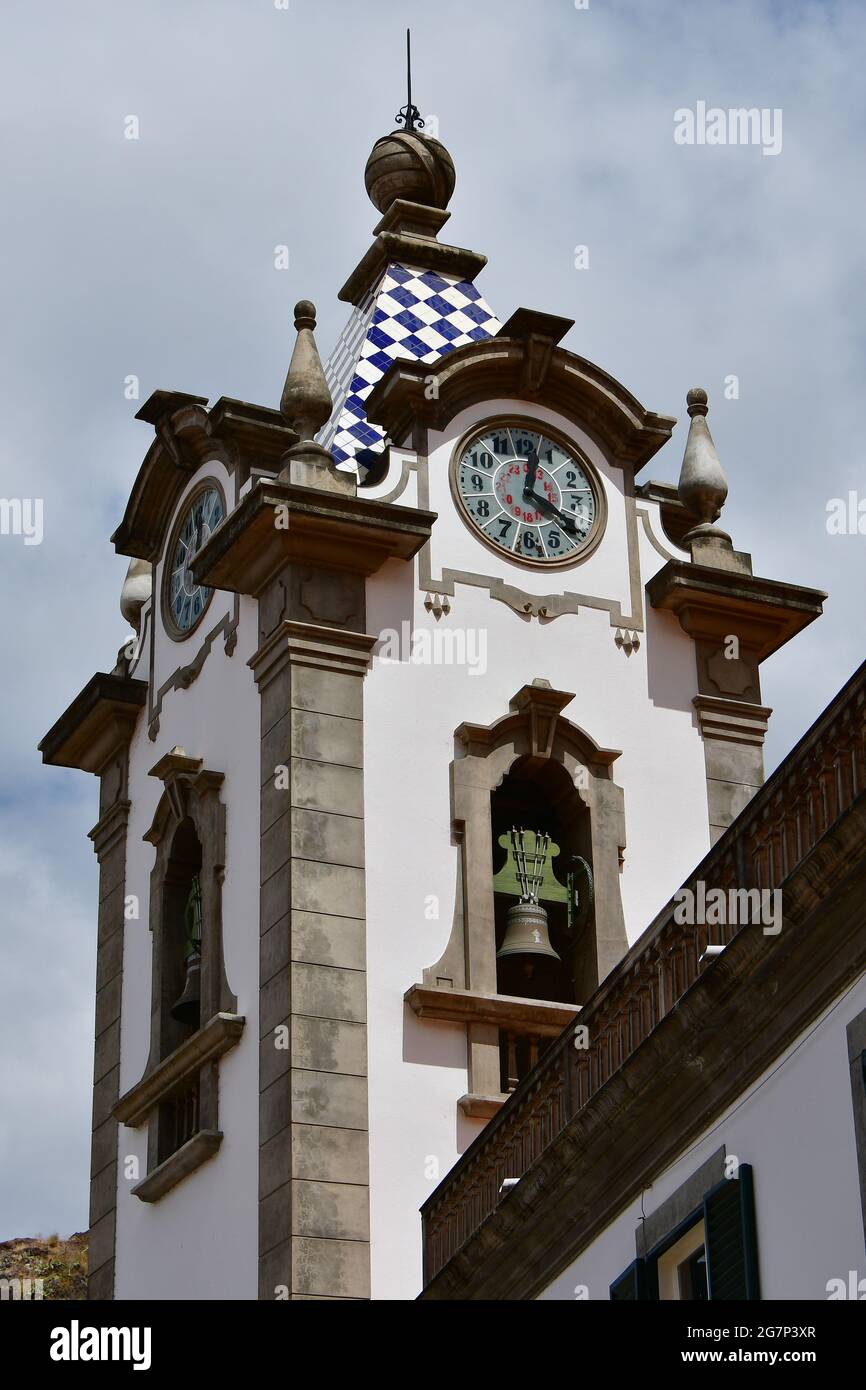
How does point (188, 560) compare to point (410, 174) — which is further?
point (410, 174)

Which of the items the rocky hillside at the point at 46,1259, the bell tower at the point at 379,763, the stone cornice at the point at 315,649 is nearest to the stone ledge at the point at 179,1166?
the bell tower at the point at 379,763

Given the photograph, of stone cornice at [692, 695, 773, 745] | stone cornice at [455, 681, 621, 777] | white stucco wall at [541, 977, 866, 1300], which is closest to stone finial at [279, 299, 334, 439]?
stone cornice at [455, 681, 621, 777]

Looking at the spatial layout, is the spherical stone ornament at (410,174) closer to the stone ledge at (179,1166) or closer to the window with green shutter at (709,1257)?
the stone ledge at (179,1166)

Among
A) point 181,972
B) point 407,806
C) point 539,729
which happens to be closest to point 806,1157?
point 407,806

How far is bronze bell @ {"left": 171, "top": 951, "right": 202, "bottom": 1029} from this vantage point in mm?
26625

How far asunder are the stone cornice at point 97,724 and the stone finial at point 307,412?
340 centimetres

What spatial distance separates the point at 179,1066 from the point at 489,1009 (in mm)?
2938

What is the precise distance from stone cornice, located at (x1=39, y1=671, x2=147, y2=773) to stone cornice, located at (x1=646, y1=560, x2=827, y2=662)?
5229 mm

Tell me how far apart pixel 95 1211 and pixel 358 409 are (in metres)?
7.85

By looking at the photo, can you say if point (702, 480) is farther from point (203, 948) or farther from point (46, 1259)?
point (46, 1259)

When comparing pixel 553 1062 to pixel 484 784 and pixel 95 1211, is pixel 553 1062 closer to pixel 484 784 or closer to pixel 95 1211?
pixel 484 784

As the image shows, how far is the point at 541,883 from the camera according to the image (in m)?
26.4

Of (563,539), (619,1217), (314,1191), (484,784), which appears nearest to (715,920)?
(619,1217)

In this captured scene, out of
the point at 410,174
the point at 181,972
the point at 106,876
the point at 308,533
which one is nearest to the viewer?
the point at 308,533
